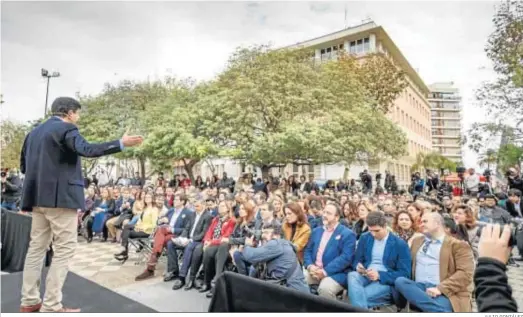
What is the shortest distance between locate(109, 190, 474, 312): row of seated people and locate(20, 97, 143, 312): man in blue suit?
148cm

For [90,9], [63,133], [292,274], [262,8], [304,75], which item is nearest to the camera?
[63,133]

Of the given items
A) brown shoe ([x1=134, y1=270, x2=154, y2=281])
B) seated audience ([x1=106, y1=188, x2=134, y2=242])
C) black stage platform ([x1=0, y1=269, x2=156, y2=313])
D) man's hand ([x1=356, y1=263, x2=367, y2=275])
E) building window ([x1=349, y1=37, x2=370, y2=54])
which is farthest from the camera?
building window ([x1=349, y1=37, x2=370, y2=54])

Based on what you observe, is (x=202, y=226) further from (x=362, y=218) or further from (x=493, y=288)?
(x=493, y=288)

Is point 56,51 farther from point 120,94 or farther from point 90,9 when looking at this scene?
point 120,94

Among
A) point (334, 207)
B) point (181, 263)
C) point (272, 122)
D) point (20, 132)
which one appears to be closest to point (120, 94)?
point (20, 132)

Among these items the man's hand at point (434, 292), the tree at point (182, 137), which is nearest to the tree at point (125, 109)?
the tree at point (182, 137)

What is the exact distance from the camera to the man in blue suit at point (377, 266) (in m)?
2.69

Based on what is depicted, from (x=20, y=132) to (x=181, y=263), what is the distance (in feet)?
60.2

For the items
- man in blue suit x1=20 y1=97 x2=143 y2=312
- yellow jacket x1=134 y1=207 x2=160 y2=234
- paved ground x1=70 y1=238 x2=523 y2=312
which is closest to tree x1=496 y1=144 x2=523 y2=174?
paved ground x1=70 y1=238 x2=523 y2=312

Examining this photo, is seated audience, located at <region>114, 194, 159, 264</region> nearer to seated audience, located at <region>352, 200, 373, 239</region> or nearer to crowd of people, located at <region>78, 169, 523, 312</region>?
crowd of people, located at <region>78, 169, 523, 312</region>

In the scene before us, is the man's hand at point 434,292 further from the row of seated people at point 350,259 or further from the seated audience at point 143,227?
the seated audience at point 143,227

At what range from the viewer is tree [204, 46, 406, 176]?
11.2 metres

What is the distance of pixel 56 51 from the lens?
5402mm

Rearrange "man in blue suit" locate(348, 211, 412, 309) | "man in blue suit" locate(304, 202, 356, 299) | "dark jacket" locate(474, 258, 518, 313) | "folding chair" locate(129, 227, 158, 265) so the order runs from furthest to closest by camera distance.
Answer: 1. "folding chair" locate(129, 227, 158, 265)
2. "man in blue suit" locate(304, 202, 356, 299)
3. "man in blue suit" locate(348, 211, 412, 309)
4. "dark jacket" locate(474, 258, 518, 313)
